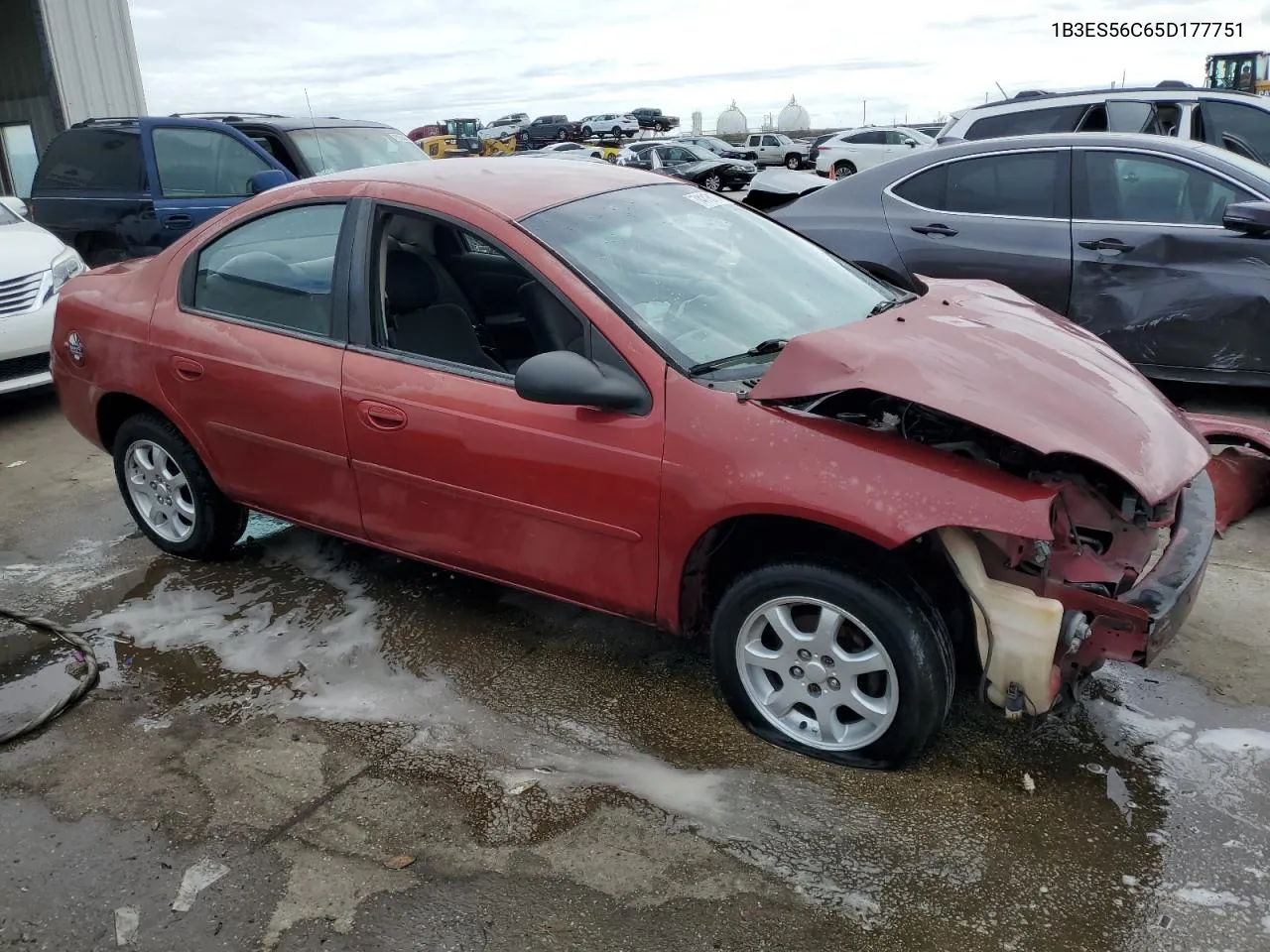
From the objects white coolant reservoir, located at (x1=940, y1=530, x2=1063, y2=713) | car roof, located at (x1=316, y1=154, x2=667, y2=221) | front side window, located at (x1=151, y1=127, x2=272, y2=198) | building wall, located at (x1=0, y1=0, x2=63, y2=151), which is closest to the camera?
white coolant reservoir, located at (x1=940, y1=530, x2=1063, y2=713)

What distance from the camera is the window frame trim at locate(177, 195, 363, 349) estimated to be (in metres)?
3.53

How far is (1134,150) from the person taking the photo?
18.1ft

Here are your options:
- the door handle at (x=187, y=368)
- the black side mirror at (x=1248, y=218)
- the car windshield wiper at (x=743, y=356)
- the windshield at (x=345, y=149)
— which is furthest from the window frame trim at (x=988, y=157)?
the windshield at (x=345, y=149)

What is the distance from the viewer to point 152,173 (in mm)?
8328

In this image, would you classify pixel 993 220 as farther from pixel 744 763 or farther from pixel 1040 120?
pixel 744 763

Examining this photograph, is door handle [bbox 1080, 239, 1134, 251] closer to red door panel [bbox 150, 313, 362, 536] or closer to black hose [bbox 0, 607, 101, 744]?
red door panel [bbox 150, 313, 362, 536]

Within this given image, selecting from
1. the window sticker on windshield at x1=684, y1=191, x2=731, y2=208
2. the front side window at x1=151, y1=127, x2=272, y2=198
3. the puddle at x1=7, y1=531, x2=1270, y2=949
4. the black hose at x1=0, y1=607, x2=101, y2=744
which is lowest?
the puddle at x1=7, y1=531, x2=1270, y2=949

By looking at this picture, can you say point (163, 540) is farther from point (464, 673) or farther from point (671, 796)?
point (671, 796)

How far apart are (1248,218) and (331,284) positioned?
4.26 meters

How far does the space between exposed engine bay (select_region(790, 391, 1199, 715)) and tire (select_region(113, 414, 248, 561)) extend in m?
2.54

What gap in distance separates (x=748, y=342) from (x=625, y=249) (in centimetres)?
50

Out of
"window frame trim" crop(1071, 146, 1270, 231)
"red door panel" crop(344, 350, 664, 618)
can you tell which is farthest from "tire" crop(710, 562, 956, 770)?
"window frame trim" crop(1071, 146, 1270, 231)

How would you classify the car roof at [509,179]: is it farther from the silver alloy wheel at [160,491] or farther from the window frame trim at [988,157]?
the window frame trim at [988,157]

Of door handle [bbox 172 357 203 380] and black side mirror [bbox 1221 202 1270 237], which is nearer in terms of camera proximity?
door handle [bbox 172 357 203 380]
